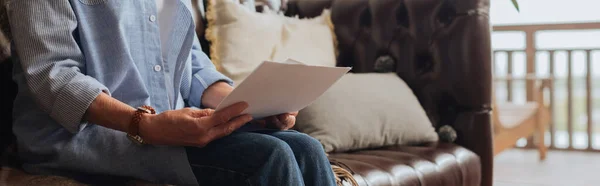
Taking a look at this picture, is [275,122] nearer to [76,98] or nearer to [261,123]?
[261,123]

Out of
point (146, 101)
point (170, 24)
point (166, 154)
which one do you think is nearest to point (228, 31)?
point (170, 24)

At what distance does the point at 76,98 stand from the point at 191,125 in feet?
0.65

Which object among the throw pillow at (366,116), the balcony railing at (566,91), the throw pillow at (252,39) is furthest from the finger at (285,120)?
the balcony railing at (566,91)

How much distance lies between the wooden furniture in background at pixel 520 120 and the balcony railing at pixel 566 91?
386mm

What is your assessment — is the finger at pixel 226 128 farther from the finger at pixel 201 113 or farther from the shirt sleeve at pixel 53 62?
the shirt sleeve at pixel 53 62

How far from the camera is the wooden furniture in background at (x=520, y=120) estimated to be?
3762 mm

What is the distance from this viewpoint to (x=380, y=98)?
1.97m

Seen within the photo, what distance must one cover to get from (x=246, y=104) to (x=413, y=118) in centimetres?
102

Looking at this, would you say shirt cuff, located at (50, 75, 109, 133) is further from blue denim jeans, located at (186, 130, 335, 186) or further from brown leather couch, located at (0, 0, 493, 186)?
brown leather couch, located at (0, 0, 493, 186)

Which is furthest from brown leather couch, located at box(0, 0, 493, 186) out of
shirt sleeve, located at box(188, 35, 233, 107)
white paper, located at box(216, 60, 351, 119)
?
white paper, located at box(216, 60, 351, 119)

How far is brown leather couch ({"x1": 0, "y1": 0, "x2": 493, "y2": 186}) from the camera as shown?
6.84 ft

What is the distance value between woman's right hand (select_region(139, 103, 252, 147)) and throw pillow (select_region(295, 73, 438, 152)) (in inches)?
29.2

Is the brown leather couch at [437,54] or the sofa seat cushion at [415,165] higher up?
the brown leather couch at [437,54]

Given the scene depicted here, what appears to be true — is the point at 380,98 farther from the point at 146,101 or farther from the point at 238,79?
the point at 146,101
